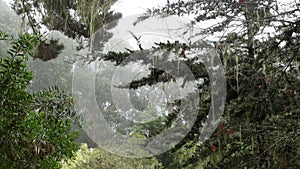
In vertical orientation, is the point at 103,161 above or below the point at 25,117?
below

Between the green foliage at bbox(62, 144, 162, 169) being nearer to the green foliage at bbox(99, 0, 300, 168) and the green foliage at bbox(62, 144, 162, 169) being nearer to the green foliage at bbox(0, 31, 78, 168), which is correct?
the green foliage at bbox(99, 0, 300, 168)

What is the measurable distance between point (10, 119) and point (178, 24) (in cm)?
202

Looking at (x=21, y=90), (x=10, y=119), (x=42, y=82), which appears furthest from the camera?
(x=42, y=82)

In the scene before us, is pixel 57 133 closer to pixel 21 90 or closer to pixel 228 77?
pixel 21 90

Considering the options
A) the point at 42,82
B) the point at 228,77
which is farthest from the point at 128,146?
the point at 42,82

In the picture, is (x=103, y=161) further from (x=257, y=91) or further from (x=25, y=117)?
(x=25, y=117)

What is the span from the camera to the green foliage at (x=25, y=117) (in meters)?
1.48

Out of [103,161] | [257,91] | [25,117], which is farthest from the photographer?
[103,161]

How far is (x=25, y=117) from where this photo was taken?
1.61 m

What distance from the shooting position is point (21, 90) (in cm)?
163

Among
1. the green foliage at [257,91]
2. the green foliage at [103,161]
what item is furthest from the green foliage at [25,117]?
the green foliage at [103,161]

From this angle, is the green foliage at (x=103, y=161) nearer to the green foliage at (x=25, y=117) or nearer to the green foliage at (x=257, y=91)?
the green foliage at (x=257, y=91)

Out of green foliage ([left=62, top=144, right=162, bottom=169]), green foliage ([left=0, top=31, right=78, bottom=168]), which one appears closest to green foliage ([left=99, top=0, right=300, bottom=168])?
green foliage ([left=0, top=31, right=78, bottom=168])

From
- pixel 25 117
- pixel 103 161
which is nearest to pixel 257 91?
pixel 25 117
